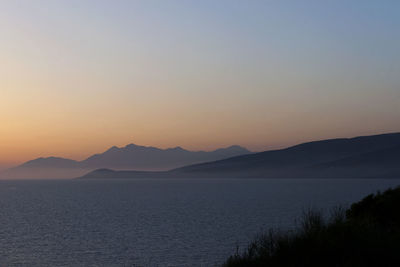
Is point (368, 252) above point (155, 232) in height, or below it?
above

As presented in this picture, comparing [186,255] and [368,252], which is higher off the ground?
[368,252]

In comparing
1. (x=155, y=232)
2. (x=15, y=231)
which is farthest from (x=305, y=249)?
(x=15, y=231)

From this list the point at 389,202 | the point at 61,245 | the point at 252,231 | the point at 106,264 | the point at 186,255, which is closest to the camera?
the point at 389,202

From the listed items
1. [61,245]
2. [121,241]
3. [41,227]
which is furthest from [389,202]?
[41,227]

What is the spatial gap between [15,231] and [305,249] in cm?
4676

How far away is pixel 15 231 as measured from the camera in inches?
2151

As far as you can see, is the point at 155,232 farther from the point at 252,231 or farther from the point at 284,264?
the point at 284,264

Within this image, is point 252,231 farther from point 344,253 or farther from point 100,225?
point 344,253

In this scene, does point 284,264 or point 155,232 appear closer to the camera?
point 284,264

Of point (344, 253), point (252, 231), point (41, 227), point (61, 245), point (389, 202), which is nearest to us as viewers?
point (344, 253)

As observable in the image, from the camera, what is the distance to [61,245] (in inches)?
1700

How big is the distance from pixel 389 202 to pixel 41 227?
45172mm

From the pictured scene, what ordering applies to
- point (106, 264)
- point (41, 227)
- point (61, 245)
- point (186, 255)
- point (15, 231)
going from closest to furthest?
point (106, 264)
point (186, 255)
point (61, 245)
point (15, 231)
point (41, 227)

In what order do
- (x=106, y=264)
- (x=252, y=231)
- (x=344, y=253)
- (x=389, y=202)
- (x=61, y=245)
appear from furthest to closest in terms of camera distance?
(x=252, y=231)
(x=61, y=245)
(x=106, y=264)
(x=389, y=202)
(x=344, y=253)
